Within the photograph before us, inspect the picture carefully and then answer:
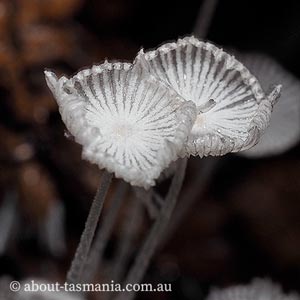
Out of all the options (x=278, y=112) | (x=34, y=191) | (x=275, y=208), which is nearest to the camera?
(x=278, y=112)

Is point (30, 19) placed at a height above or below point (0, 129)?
above

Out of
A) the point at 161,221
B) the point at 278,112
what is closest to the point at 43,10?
the point at 278,112

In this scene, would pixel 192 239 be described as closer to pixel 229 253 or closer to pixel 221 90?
pixel 229 253

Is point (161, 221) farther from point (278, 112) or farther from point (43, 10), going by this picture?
point (43, 10)

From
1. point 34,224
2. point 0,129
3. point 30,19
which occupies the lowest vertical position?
point 34,224

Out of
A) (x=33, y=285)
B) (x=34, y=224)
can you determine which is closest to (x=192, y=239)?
(x=34, y=224)

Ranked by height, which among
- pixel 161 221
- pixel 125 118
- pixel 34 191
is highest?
pixel 125 118

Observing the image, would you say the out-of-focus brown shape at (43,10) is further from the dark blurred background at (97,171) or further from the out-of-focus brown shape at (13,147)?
the out-of-focus brown shape at (13,147)
